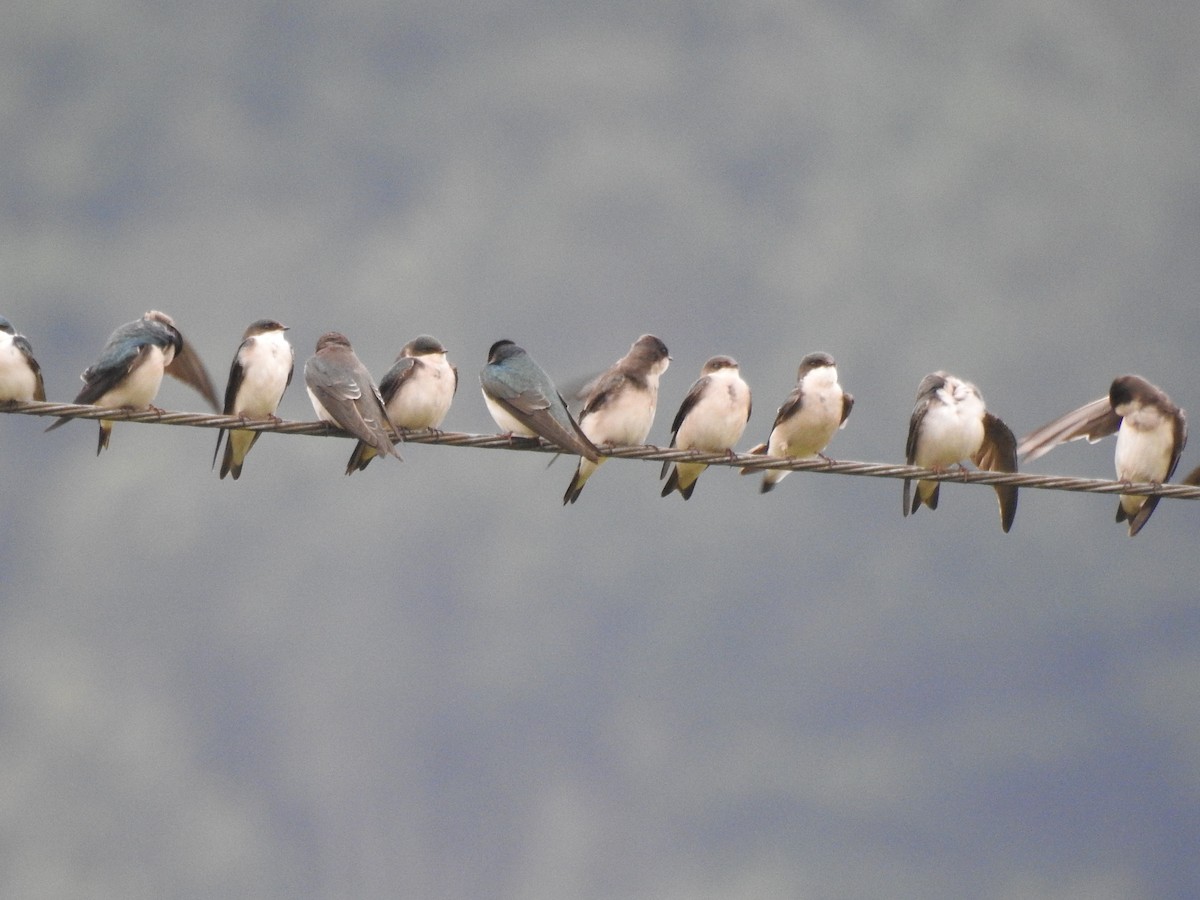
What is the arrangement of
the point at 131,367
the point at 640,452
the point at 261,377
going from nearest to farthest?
the point at 640,452
the point at 131,367
the point at 261,377

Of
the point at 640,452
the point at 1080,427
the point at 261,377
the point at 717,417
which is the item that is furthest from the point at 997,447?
the point at 261,377

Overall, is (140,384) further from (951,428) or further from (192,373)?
(951,428)

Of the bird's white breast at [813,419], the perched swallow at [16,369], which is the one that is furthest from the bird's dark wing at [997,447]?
the perched swallow at [16,369]

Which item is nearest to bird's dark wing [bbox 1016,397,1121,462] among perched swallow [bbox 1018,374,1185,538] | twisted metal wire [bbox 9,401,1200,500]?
perched swallow [bbox 1018,374,1185,538]

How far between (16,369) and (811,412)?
4900mm

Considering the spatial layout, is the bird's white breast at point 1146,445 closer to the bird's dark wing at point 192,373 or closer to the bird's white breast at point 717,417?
the bird's white breast at point 717,417

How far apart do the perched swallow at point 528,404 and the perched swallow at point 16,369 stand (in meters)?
2.71

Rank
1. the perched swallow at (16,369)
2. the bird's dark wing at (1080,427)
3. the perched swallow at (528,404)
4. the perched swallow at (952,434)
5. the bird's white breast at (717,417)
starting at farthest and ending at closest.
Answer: the bird's dark wing at (1080,427) → the bird's white breast at (717,417) → the perched swallow at (952,434) → the perched swallow at (16,369) → the perched swallow at (528,404)

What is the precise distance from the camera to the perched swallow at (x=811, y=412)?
10.3 metres

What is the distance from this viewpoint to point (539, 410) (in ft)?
30.3

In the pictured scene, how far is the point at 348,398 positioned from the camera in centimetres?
901

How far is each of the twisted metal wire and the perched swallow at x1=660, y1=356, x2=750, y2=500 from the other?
1096 millimetres

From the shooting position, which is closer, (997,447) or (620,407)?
(620,407)

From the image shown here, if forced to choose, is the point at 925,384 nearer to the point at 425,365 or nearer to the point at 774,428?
the point at 774,428
